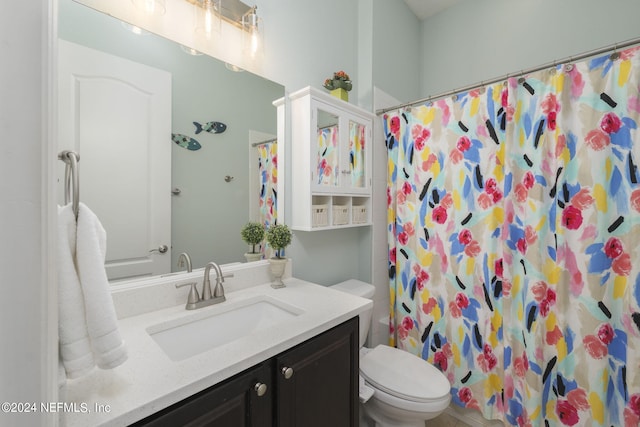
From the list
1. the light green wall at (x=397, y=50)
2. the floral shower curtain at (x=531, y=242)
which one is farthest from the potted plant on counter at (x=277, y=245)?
the light green wall at (x=397, y=50)

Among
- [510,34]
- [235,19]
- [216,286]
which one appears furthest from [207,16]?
[510,34]

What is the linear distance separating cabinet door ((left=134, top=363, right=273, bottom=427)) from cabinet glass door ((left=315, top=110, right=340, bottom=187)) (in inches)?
37.6

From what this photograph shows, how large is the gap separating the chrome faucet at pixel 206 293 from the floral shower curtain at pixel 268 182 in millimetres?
319

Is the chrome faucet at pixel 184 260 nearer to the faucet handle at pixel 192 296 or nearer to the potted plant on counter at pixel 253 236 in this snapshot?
the faucet handle at pixel 192 296

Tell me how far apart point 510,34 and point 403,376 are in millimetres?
2521

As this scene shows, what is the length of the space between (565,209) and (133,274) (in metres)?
1.90

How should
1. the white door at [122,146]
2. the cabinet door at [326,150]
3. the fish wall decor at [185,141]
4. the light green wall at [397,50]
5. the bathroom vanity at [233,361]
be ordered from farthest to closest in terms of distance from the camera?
1. the light green wall at [397,50]
2. the cabinet door at [326,150]
3. the fish wall decor at [185,141]
4. the white door at [122,146]
5. the bathroom vanity at [233,361]

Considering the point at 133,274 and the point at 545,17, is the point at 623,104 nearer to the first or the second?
the point at 545,17

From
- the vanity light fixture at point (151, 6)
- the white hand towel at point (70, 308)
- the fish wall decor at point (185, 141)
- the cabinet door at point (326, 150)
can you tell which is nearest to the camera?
the white hand towel at point (70, 308)

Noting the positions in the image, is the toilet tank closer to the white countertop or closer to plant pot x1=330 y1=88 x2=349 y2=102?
the white countertop

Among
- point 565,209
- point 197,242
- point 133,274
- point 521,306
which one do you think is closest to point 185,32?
point 197,242

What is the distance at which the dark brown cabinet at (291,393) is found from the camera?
26.3 inches

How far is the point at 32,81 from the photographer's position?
0.98 feet

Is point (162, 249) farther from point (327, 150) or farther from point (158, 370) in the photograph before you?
point (327, 150)
